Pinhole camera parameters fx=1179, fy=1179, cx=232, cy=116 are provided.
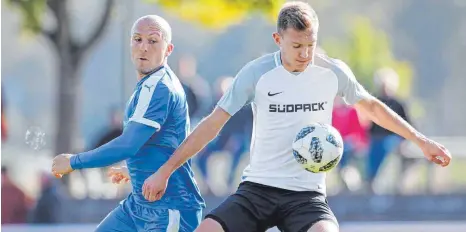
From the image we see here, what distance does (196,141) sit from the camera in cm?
584

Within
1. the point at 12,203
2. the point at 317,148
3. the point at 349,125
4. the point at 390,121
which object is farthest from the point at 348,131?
the point at 317,148

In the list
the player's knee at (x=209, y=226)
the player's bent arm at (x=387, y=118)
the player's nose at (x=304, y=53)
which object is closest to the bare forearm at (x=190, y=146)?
the player's knee at (x=209, y=226)

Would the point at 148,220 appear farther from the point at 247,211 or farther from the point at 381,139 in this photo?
the point at 381,139

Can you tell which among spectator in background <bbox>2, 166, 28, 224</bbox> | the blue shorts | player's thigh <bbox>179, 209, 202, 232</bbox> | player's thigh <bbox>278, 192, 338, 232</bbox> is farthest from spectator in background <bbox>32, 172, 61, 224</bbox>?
player's thigh <bbox>278, 192, 338, 232</bbox>

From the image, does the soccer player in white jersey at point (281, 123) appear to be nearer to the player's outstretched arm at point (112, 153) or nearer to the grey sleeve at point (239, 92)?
the grey sleeve at point (239, 92)

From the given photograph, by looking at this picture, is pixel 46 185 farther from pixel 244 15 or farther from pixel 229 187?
pixel 244 15

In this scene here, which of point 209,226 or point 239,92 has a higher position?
point 239,92

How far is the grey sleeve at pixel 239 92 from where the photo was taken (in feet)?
19.5

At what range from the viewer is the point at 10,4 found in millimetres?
13148

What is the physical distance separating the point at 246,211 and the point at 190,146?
0.46 metres

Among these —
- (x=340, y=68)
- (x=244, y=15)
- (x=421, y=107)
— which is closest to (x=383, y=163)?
(x=421, y=107)

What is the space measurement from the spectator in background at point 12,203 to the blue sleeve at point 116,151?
6712 mm

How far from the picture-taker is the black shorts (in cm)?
589

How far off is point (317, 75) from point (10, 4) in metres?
7.77
